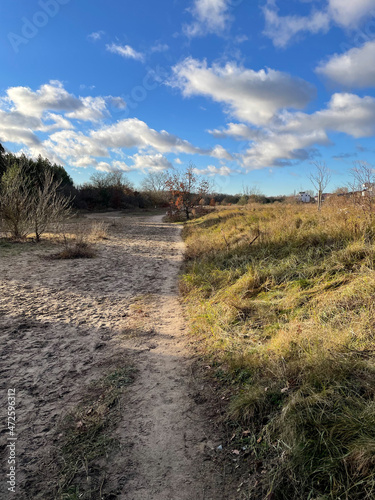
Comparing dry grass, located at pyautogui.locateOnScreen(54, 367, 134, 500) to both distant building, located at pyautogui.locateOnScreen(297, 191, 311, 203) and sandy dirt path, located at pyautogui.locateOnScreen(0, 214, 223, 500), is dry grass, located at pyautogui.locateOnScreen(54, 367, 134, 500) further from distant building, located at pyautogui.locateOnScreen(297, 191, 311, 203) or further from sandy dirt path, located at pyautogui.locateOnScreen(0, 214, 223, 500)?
distant building, located at pyautogui.locateOnScreen(297, 191, 311, 203)

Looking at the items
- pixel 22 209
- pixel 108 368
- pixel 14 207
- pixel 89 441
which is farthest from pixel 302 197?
pixel 89 441

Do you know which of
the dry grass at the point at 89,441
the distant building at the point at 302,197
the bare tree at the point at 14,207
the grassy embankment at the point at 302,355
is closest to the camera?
the grassy embankment at the point at 302,355

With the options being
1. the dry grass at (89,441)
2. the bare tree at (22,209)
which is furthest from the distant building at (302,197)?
the dry grass at (89,441)

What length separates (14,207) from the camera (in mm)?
12477

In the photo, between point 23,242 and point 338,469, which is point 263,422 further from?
point 23,242

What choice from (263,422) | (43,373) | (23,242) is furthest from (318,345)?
(23,242)

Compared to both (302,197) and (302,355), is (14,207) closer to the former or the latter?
(302,355)

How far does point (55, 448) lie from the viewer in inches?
96.7

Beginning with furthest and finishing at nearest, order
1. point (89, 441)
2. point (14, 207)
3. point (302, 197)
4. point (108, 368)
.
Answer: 1. point (302, 197)
2. point (14, 207)
3. point (108, 368)
4. point (89, 441)

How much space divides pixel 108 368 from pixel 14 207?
450 inches

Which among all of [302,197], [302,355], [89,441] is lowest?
[89,441]

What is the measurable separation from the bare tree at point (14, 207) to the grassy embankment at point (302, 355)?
9676mm

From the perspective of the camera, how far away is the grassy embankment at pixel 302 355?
79.0 inches

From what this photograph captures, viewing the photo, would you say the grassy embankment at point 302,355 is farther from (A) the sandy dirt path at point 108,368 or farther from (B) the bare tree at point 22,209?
(B) the bare tree at point 22,209
